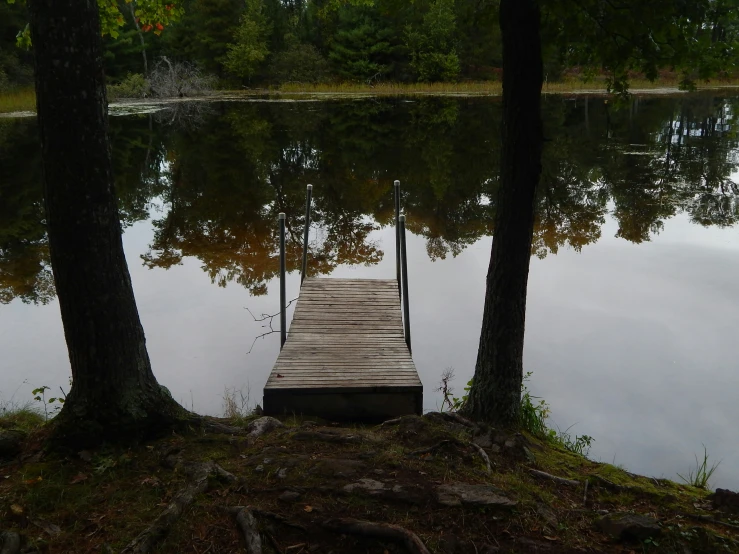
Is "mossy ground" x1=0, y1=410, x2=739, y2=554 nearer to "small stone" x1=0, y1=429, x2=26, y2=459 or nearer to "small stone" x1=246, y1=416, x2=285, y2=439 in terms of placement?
"small stone" x1=0, y1=429, x2=26, y2=459

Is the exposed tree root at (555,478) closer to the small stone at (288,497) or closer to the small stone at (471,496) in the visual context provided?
the small stone at (471,496)

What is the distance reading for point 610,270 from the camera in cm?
1027

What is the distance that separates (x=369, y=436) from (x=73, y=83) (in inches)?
108

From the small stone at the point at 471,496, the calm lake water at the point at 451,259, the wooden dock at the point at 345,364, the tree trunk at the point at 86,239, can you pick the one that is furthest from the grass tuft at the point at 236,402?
the small stone at the point at 471,496

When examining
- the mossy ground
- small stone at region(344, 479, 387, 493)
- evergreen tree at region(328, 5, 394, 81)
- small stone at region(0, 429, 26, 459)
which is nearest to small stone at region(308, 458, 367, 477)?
the mossy ground

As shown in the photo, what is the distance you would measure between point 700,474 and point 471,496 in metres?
3.15

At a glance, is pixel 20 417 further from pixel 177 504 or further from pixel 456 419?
pixel 456 419

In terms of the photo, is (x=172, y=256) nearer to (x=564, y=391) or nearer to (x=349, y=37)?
(x=564, y=391)

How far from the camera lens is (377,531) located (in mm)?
2773

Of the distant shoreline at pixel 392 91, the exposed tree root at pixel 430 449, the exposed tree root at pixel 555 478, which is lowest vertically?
the exposed tree root at pixel 555 478

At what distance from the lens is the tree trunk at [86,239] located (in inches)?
120

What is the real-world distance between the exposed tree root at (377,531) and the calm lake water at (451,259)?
2813 mm

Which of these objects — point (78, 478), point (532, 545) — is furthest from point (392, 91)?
point (532, 545)

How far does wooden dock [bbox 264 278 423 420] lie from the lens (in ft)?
18.1
